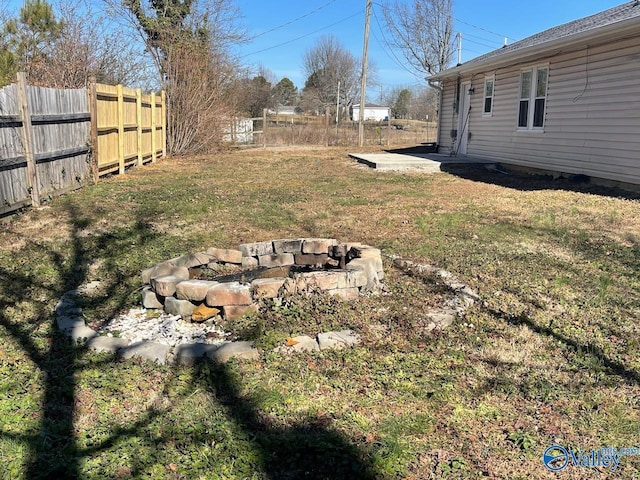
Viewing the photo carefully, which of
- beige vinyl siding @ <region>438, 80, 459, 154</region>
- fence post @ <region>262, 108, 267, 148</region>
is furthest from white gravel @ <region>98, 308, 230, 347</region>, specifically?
fence post @ <region>262, 108, 267, 148</region>

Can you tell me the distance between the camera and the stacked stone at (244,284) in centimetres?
356

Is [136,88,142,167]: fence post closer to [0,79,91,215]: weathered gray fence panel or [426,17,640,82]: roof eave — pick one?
[0,79,91,215]: weathered gray fence panel

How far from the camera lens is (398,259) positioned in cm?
487

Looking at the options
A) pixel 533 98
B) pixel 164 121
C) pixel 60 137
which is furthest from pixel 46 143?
pixel 533 98

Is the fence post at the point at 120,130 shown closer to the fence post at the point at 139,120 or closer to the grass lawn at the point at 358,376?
the fence post at the point at 139,120

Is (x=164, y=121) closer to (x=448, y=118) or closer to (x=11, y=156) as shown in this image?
(x=11, y=156)

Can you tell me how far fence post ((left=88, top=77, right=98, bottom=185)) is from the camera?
374 inches

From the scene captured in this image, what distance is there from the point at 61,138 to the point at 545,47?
31.3 feet

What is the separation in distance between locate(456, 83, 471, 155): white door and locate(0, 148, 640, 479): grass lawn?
35.9ft

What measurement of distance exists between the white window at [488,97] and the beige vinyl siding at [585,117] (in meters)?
0.65

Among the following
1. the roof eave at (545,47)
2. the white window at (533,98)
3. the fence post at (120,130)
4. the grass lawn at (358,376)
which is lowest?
the grass lawn at (358,376)

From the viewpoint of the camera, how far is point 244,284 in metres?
3.67

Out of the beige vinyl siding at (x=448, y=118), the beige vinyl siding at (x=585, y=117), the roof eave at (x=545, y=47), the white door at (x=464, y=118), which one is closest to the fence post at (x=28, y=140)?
the roof eave at (x=545, y=47)

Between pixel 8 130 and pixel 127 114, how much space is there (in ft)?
17.1
